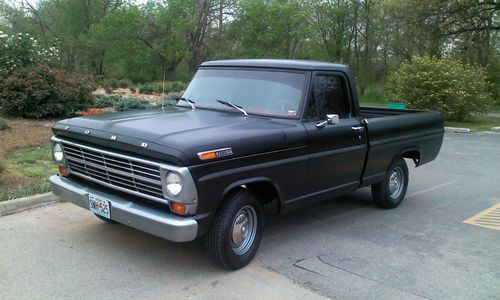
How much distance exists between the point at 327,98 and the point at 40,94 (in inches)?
340

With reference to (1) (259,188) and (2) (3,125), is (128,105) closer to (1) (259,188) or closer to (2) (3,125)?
(2) (3,125)

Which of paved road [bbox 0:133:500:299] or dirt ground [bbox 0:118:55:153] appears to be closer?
paved road [bbox 0:133:500:299]

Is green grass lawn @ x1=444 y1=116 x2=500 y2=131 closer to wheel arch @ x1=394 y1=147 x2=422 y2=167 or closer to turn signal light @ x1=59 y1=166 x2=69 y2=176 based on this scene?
wheel arch @ x1=394 y1=147 x2=422 y2=167

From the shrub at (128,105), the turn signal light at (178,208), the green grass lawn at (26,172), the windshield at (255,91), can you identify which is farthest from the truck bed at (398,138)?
the shrub at (128,105)

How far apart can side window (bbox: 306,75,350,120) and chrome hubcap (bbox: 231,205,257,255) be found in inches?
51.1

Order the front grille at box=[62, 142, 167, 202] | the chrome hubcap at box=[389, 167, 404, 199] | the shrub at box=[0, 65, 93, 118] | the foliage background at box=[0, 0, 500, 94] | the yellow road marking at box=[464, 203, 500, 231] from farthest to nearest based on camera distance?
the foliage background at box=[0, 0, 500, 94] < the shrub at box=[0, 65, 93, 118] < the chrome hubcap at box=[389, 167, 404, 199] < the yellow road marking at box=[464, 203, 500, 231] < the front grille at box=[62, 142, 167, 202]

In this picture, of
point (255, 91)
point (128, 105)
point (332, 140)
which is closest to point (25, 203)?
point (255, 91)

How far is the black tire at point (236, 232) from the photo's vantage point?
431cm

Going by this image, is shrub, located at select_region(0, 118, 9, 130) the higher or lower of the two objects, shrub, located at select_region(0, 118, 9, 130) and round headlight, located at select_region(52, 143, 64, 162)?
the lower

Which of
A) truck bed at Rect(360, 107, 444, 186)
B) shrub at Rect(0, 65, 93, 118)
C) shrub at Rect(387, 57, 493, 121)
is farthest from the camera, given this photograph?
shrub at Rect(387, 57, 493, 121)

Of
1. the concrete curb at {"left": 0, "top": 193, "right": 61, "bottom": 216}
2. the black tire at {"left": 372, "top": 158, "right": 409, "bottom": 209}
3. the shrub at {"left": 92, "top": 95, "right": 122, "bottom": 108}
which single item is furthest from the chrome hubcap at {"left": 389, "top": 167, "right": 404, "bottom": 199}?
the shrub at {"left": 92, "top": 95, "right": 122, "bottom": 108}

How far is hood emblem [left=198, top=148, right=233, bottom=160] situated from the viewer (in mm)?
4012

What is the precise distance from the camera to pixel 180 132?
4.27 m

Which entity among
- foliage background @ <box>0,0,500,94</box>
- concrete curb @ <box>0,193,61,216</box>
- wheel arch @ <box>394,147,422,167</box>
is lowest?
concrete curb @ <box>0,193,61,216</box>
